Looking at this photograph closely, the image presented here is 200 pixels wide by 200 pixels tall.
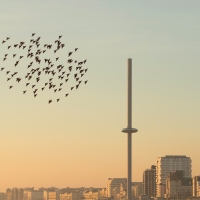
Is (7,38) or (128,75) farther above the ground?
(128,75)

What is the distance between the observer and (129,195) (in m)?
162

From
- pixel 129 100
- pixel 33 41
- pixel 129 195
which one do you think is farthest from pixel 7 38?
pixel 129 195

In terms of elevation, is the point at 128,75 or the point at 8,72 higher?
the point at 128,75

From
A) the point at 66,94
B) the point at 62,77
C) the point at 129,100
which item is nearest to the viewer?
the point at 62,77

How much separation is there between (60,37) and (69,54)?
201 centimetres

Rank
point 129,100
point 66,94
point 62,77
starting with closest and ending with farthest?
point 62,77
point 66,94
point 129,100

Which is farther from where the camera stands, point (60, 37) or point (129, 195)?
point (129, 195)

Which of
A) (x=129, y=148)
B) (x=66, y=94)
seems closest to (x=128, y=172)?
(x=129, y=148)

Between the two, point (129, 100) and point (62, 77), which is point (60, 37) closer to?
point (62, 77)

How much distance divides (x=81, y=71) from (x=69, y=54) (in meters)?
2.10

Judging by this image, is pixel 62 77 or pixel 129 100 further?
pixel 129 100

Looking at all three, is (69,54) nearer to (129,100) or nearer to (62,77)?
(62,77)

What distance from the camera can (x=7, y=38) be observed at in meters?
96.8

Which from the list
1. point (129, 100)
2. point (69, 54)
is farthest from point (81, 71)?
point (129, 100)
